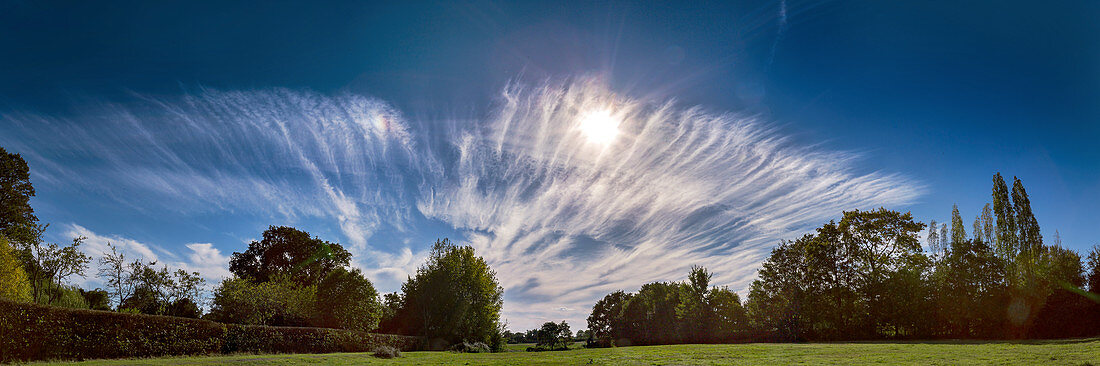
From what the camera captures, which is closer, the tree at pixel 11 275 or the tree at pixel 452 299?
the tree at pixel 11 275

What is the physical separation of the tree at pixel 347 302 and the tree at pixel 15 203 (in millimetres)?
21441

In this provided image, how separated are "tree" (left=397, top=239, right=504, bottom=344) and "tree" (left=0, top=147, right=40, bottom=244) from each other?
29048 millimetres

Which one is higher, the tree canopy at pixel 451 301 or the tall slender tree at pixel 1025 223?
the tall slender tree at pixel 1025 223

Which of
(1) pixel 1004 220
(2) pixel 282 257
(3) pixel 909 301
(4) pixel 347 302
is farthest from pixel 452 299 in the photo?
(1) pixel 1004 220

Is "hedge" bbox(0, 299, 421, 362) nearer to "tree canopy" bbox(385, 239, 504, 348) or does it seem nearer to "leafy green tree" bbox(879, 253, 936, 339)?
"tree canopy" bbox(385, 239, 504, 348)

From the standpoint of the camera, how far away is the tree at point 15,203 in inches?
1238

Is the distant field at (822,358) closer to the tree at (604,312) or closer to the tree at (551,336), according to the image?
the tree at (551,336)

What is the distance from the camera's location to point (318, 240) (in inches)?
2250

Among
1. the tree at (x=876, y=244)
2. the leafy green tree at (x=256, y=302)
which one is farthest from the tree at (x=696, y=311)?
the leafy green tree at (x=256, y=302)

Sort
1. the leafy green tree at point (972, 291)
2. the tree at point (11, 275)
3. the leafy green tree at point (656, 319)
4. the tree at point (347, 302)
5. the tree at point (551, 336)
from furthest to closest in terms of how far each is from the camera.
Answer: the tree at point (551, 336)
the leafy green tree at point (656, 319)
the tree at point (347, 302)
the leafy green tree at point (972, 291)
the tree at point (11, 275)

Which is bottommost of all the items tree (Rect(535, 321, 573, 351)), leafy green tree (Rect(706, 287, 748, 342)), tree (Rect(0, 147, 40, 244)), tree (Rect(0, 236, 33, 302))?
tree (Rect(535, 321, 573, 351))

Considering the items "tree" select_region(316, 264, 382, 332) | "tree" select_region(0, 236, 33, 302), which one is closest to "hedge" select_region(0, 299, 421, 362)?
"tree" select_region(0, 236, 33, 302)

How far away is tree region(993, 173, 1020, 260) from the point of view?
147 feet

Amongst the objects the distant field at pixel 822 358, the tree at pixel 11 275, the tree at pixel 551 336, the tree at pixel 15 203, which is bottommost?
the tree at pixel 551 336
